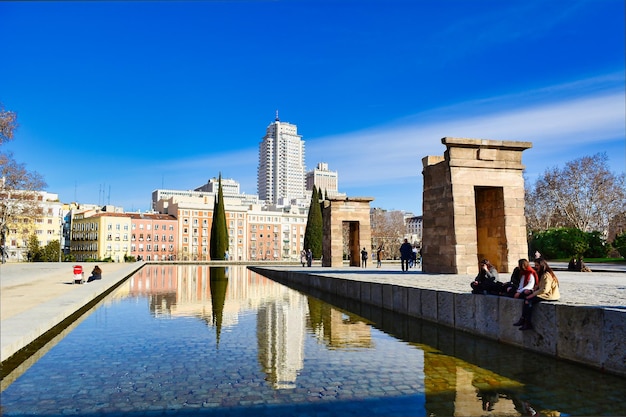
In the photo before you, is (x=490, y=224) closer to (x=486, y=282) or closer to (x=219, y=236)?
(x=486, y=282)

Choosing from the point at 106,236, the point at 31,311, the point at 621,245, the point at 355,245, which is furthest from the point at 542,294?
the point at 106,236

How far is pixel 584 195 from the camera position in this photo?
179ft

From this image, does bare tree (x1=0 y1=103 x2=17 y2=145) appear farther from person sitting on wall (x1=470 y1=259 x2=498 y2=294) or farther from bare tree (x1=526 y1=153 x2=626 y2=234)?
bare tree (x1=526 y1=153 x2=626 y2=234)

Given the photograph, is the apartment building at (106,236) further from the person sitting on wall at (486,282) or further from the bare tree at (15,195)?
the person sitting on wall at (486,282)

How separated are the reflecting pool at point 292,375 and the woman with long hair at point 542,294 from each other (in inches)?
23.2

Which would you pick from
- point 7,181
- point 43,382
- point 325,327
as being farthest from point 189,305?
point 7,181

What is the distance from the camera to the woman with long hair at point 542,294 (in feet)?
29.0

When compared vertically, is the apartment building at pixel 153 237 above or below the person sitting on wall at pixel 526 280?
above

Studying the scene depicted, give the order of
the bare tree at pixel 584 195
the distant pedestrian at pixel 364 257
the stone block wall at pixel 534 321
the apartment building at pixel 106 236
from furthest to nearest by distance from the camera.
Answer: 1. the apartment building at pixel 106 236
2. the bare tree at pixel 584 195
3. the distant pedestrian at pixel 364 257
4. the stone block wall at pixel 534 321

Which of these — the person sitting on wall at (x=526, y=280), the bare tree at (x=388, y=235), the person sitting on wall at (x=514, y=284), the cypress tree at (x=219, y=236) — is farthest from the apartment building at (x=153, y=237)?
the person sitting on wall at (x=526, y=280)

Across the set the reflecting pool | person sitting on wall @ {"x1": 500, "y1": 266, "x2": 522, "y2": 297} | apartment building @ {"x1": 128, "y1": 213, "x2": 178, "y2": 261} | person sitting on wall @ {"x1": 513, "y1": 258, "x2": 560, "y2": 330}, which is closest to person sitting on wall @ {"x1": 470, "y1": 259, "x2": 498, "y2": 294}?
person sitting on wall @ {"x1": 500, "y1": 266, "x2": 522, "y2": 297}

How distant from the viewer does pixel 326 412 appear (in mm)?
5809

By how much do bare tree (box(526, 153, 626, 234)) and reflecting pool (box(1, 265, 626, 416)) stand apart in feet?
162

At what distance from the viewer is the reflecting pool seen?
6035mm
